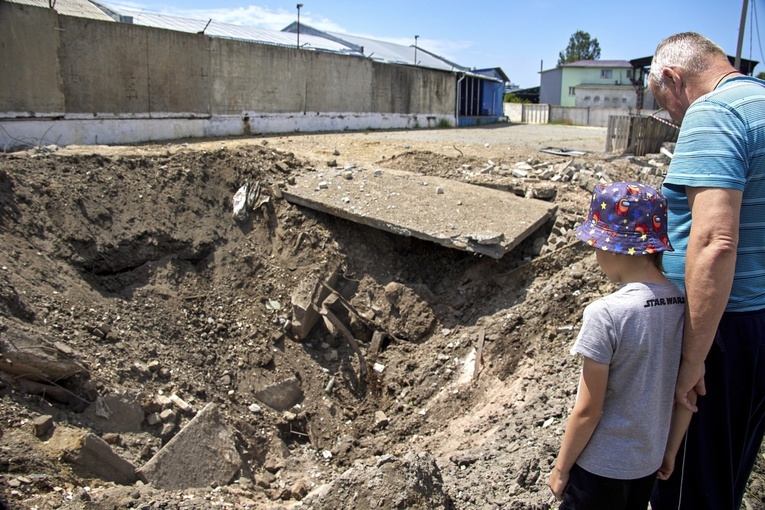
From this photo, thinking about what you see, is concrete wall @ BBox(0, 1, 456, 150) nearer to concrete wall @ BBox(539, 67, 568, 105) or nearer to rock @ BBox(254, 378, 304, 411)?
rock @ BBox(254, 378, 304, 411)

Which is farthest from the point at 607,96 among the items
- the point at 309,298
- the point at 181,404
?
the point at 181,404

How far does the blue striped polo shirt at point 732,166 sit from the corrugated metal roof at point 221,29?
46.3ft

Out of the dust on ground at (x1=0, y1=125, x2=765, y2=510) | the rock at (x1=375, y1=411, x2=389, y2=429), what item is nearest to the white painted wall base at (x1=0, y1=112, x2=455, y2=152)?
the dust on ground at (x1=0, y1=125, x2=765, y2=510)

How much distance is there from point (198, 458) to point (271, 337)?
2018mm

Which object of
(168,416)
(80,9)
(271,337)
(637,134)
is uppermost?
(80,9)

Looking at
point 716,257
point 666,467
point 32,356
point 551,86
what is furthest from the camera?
point 551,86

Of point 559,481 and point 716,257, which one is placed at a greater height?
point 716,257

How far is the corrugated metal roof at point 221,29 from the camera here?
1589cm

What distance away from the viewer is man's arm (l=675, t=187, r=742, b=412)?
1.83m

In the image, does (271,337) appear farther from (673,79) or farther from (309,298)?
(673,79)

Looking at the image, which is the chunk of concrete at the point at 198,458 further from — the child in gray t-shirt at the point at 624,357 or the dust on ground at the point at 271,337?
the child in gray t-shirt at the point at 624,357

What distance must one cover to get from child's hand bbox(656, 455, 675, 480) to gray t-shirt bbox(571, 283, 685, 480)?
128 millimetres

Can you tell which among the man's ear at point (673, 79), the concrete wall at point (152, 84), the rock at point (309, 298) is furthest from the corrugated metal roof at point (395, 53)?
the man's ear at point (673, 79)

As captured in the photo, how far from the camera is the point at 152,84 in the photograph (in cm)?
1198
